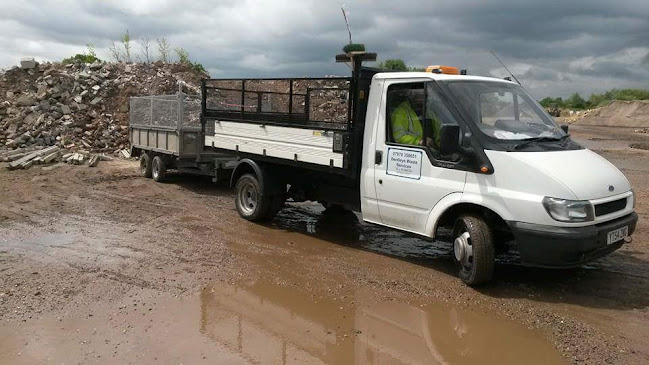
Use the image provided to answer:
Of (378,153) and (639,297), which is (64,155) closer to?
(378,153)

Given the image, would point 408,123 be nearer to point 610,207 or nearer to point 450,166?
point 450,166

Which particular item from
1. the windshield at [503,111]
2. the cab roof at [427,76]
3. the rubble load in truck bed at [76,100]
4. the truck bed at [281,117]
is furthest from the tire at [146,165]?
the windshield at [503,111]

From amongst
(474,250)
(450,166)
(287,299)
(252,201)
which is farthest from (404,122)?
(252,201)

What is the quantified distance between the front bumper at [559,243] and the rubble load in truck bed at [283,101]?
263cm

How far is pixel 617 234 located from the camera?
526 centimetres

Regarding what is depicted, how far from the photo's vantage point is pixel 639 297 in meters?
5.32

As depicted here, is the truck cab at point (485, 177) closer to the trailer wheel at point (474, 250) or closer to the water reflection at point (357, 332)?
the trailer wheel at point (474, 250)

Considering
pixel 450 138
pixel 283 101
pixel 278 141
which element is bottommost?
pixel 278 141

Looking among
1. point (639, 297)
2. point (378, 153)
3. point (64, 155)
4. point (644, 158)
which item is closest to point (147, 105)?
point (64, 155)

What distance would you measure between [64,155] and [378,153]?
1282 cm

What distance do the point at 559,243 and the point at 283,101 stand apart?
4.28 meters

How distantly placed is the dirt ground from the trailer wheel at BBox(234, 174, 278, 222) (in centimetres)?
22

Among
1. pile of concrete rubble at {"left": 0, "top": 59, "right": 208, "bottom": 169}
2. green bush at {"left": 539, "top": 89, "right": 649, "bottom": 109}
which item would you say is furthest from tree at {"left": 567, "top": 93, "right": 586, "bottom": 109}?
pile of concrete rubble at {"left": 0, "top": 59, "right": 208, "bottom": 169}

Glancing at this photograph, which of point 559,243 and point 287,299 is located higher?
point 559,243
